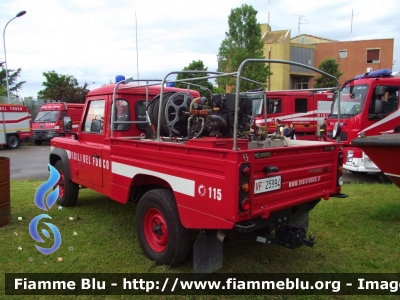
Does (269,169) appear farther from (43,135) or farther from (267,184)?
(43,135)

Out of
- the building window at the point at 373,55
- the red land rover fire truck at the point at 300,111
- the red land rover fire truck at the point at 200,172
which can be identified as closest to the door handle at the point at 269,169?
the red land rover fire truck at the point at 200,172

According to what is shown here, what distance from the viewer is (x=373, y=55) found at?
120 feet

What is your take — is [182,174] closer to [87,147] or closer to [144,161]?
[144,161]

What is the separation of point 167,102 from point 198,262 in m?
2.05

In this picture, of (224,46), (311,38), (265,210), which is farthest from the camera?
(311,38)

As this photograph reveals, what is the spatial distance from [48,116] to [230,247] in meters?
18.7

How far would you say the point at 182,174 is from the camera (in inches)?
130

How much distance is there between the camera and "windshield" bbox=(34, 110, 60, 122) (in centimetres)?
1986

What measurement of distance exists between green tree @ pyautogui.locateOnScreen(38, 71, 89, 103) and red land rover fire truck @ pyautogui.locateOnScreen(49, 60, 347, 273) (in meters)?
25.6

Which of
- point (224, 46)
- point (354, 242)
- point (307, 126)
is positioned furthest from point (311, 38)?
point (354, 242)

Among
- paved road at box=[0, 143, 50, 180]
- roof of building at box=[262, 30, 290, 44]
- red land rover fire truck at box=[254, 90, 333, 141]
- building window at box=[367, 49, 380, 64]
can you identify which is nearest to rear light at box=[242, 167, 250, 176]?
paved road at box=[0, 143, 50, 180]

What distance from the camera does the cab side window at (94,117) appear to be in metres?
5.05

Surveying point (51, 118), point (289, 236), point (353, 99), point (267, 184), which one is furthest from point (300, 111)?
point (51, 118)

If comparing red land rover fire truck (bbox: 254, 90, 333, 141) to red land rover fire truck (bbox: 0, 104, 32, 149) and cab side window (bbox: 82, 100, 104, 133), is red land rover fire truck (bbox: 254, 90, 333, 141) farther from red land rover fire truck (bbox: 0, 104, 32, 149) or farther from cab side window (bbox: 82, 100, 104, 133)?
red land rover fire truck (bbox: 0, 104, 32, 149)
